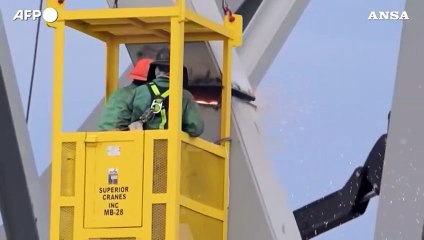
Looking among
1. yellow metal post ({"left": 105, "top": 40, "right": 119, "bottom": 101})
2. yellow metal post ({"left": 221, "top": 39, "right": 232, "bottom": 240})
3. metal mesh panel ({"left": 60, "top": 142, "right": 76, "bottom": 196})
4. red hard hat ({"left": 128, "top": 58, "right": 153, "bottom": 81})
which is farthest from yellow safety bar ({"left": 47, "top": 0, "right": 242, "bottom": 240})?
yellow metal post ({"left": 105, "top": 40, "right": 119, "bottom": 101})

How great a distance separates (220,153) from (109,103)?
1168 mm

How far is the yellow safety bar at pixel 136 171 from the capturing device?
38.4 feet

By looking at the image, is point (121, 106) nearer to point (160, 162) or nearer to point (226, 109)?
point (160, 162)

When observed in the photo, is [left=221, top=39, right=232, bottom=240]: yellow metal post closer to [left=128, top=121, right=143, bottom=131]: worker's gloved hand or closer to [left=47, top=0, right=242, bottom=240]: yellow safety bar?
[left=47, top=0, right=242, bottom=240]: yellow safety bar

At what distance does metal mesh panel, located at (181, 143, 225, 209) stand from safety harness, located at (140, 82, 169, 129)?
0.28 metres

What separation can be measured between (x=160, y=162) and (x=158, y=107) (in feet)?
1.48

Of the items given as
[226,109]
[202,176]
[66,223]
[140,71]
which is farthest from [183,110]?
[66,223]

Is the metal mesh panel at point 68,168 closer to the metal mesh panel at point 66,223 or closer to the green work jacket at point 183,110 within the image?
the metal mesh panel at point 66,223

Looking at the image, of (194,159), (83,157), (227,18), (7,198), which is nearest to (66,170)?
(83,157)

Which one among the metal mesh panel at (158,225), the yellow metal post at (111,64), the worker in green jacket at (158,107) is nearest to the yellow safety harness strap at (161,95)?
the worker in green jacket at (158,107)

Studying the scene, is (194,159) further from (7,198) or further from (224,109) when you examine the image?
(7,198)

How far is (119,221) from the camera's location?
11.7 m

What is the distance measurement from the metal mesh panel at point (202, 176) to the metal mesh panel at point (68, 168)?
2.93ft

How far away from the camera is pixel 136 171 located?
462 inches
